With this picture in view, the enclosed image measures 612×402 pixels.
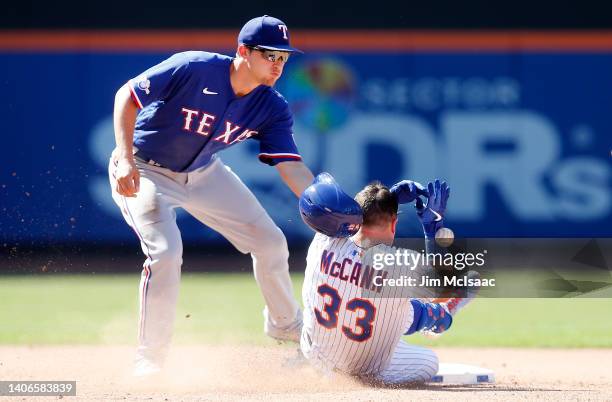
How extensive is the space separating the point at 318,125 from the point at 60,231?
3060 millimetres

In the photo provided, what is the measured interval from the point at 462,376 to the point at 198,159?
169 centimetres

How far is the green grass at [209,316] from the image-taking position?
281 inches

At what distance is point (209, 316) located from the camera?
320 inches

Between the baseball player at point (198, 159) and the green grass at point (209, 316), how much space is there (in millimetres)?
1107

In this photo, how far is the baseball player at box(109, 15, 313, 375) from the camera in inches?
185

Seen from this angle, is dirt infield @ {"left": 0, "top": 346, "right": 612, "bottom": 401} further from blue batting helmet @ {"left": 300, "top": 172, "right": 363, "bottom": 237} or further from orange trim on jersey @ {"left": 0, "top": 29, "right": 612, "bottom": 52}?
orange trim on jersey @ {"left": 0, "top": 29, "right": 612, "bottom": 52}

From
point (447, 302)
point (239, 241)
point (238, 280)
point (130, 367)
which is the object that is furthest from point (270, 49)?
point (238, 280)

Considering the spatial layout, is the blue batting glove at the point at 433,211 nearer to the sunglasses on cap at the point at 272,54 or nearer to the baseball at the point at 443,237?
the baseball at the point at 443,237

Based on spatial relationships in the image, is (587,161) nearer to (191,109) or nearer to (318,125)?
(318,125)

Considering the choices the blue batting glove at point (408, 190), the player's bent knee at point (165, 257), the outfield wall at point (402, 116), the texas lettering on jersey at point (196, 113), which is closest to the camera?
the blue batting glove at point (408, 190)

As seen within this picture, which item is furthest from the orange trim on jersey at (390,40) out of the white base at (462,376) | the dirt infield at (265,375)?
the white base at (462,376)

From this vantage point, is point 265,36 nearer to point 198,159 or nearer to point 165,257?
point 198,159

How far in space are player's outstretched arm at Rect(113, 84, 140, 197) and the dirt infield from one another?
2.92ft

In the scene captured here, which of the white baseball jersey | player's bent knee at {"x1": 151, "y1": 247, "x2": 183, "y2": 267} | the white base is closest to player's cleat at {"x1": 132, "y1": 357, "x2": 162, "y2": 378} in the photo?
player's bent knee at {"x1": 151, "y1": 247, "x2": 183, "y2": 267}
